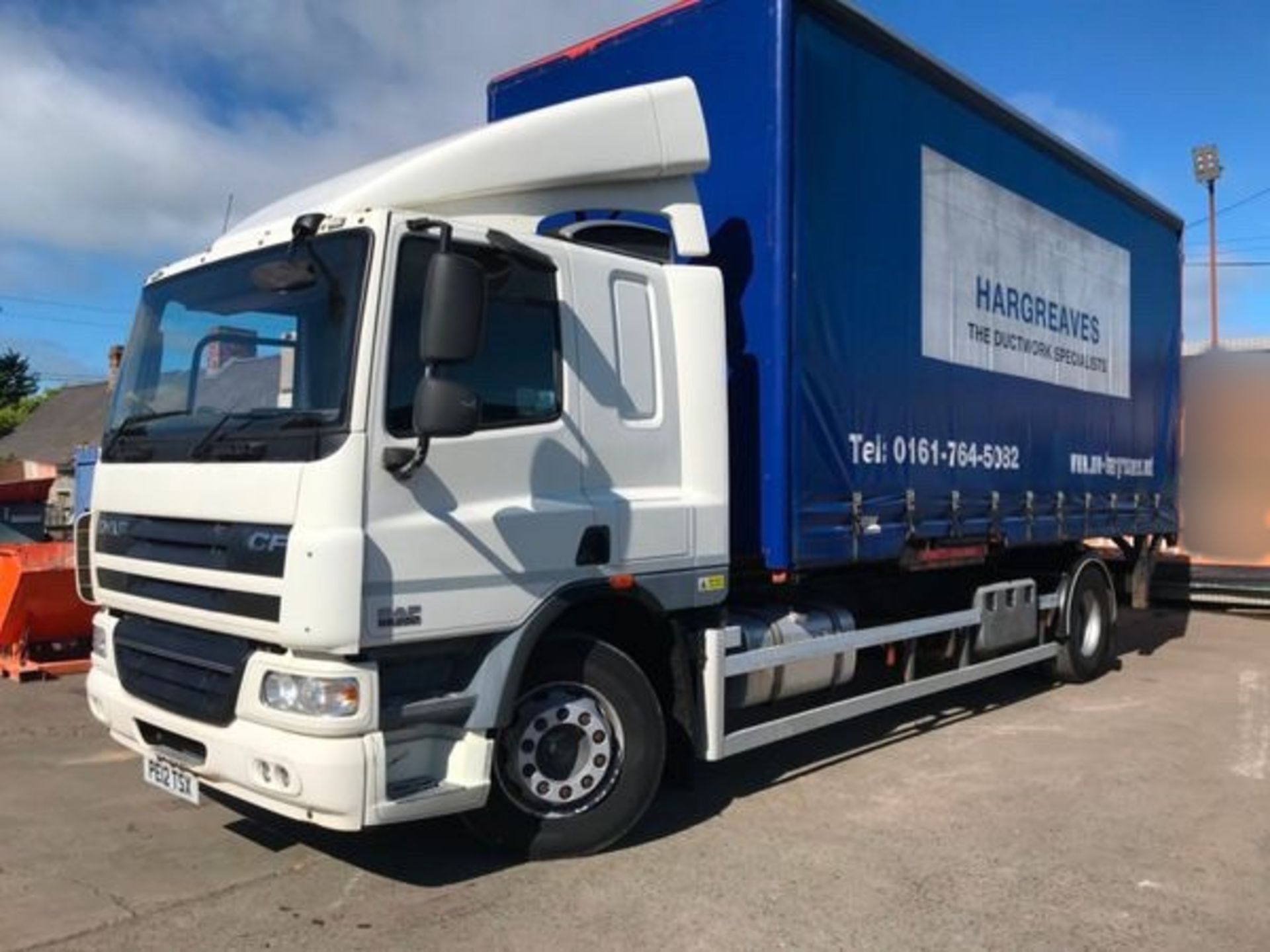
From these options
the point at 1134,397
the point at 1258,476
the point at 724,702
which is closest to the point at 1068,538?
the point at 1134,397

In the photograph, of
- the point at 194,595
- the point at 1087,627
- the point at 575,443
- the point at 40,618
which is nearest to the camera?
the point at 194,595

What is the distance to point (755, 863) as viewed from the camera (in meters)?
4.92

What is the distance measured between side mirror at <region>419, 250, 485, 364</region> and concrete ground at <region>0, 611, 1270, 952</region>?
2.12m

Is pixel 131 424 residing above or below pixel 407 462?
above

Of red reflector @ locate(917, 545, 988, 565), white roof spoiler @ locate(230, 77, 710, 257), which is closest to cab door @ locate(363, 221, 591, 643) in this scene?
white roof spoiler @ locate(230, 77, 710, 257)

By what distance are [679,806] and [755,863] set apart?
0.90 metres

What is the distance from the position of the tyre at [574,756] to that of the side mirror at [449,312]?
143cm

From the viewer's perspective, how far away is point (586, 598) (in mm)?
4809

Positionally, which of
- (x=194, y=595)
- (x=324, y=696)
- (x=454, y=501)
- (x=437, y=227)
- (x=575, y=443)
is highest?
(x=437, y=227)

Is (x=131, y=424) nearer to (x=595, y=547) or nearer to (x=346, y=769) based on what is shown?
(x=346, y=769)

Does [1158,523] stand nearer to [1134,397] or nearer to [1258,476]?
[1134,397]

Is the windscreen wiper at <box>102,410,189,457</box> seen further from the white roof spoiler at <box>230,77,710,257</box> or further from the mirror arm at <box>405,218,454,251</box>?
the mirror arm at <box>405,218,454,251</box>

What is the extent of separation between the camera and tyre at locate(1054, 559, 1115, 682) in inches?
357

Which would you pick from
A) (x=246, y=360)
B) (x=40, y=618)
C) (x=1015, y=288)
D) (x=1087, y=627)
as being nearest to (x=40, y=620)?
(x=40, y=618)
